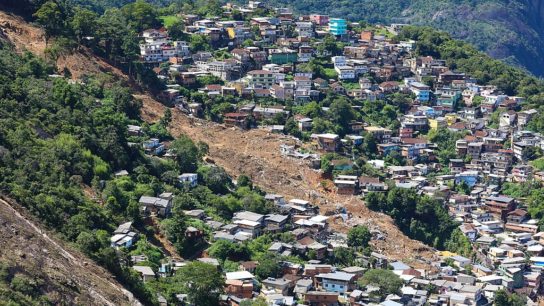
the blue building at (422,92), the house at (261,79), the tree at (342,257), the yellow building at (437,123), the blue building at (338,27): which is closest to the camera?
A: the tree at (342,257)

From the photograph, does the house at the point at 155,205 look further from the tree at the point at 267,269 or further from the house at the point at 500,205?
the house at the point at 500,205

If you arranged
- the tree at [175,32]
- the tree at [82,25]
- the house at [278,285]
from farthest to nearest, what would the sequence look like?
1. the tree at [175,32]
2. the tree at [82,25]
3. the house at [278,285]

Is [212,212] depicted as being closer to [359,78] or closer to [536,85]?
[359,78]

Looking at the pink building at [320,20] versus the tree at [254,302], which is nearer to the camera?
the tree at [254,302]

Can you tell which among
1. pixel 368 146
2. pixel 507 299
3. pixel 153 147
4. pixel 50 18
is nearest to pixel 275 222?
pixel 153 147

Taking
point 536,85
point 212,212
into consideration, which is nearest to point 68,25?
point 212,212

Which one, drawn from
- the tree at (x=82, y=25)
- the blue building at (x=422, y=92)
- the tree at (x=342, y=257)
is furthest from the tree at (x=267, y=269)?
the blue building at (x=422, y=92)

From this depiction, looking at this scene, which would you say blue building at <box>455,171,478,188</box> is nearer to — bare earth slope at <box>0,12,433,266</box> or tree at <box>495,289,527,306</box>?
bare earth slope at <box>0,12,433,266</box>
